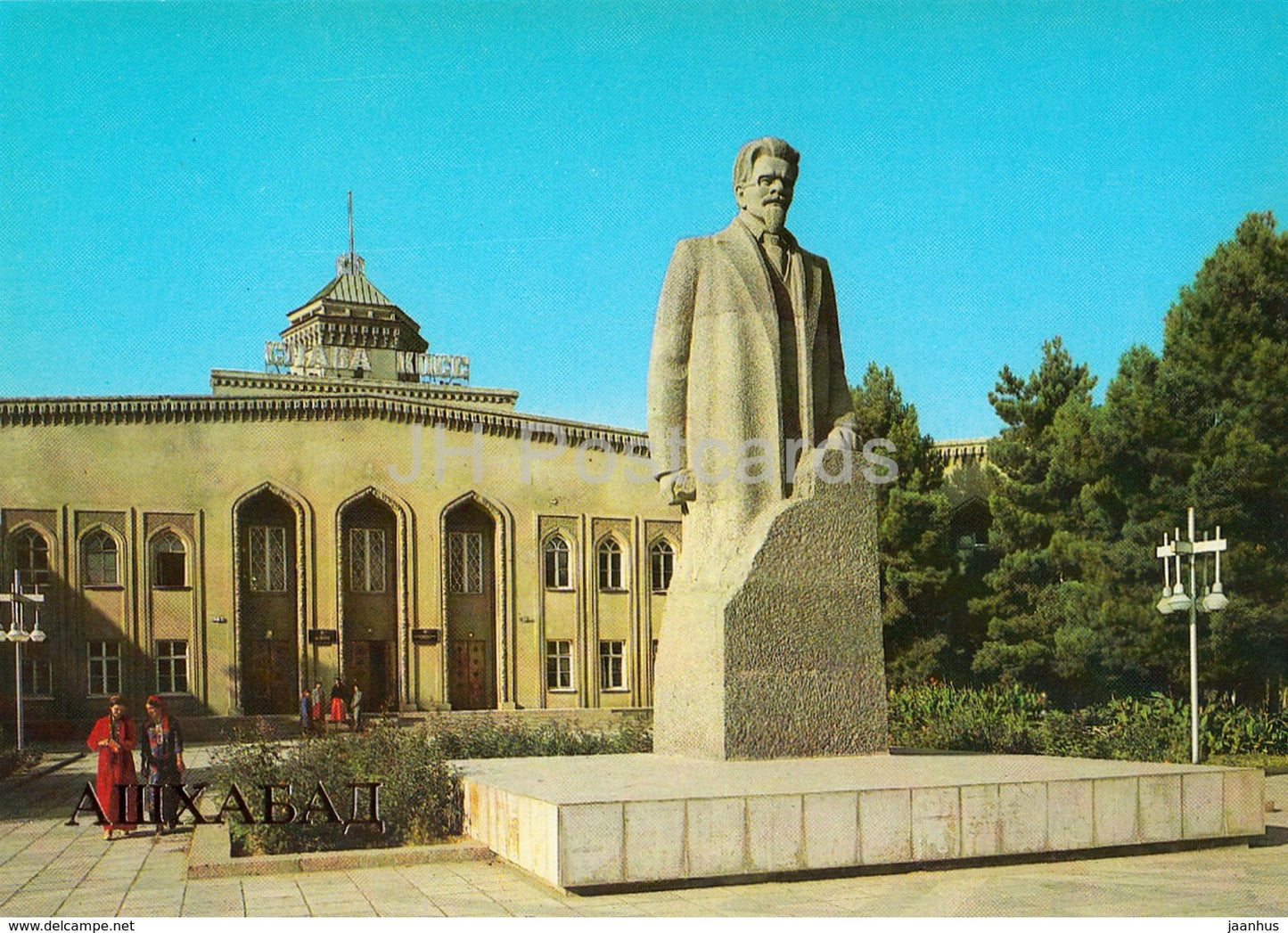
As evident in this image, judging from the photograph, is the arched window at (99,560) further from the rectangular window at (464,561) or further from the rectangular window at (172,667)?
the rectangular window at (464,561)

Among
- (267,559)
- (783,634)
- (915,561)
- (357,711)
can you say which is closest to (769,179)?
(783,634)

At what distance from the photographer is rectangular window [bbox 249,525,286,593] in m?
31.3

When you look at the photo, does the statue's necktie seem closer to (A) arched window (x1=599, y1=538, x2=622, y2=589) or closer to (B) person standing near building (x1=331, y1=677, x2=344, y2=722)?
(B) person standing near building (x1=331, y1=677, x2=344, y2=722)

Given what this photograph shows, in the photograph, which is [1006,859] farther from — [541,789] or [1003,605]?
→ [1003,605]

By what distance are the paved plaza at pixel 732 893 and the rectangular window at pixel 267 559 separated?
23.4m

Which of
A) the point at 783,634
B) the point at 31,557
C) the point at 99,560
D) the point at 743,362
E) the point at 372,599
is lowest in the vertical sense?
the point at 372,599

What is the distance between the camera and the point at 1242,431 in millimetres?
19250

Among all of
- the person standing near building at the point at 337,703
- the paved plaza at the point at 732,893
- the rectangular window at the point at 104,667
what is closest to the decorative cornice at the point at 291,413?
the rectangular window at the point at 104,667

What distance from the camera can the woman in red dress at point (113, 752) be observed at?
417 inches

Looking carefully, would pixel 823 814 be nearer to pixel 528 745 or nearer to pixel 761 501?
pixel 761 501

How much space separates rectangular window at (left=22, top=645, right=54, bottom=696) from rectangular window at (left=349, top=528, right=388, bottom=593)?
641cm

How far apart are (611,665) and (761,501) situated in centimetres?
2597

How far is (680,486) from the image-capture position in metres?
8.68
